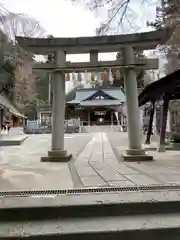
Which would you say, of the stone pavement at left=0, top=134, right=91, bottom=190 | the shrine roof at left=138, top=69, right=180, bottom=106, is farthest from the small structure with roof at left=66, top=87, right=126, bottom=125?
the stone pavement at left=0, top=134, right=91, bottom=190

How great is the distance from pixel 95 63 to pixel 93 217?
5379 mm

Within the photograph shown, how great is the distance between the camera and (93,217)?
11.0 feet

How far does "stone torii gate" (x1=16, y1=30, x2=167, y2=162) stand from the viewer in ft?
26.0

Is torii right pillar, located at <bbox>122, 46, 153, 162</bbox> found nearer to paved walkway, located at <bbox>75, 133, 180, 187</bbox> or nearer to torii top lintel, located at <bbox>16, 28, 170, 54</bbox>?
torii top lintel, located at <bbox>16, 28, 170, 54</bbox>

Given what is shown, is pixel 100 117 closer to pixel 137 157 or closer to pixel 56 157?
pixel 56 157

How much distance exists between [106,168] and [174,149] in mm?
4426

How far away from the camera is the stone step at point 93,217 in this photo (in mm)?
3012

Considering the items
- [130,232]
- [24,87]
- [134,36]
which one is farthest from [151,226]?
[24,87]

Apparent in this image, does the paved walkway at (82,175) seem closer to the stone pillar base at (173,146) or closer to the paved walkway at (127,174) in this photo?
the paved walkway at (127,174)

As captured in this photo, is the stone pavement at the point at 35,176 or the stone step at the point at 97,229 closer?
the stone step at the point at 97,229

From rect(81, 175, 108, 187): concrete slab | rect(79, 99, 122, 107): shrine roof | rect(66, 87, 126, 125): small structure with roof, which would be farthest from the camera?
rect(66, 87, 126, 125): small structure with roof

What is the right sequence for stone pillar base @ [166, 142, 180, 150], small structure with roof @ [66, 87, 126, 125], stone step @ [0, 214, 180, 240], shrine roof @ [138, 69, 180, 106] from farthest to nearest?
small structure with roof @ [66, 87, 126, 125] < stone pillar base @ [166, 142, 180, 150] < shrine roof @ [138, 69, 180, 106] < stone step @ [0, 214, 180, 240]

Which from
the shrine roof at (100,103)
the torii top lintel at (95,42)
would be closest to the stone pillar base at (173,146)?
the torii top lintel at (95,42)

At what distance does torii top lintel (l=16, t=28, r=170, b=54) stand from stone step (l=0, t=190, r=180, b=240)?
5.12m
